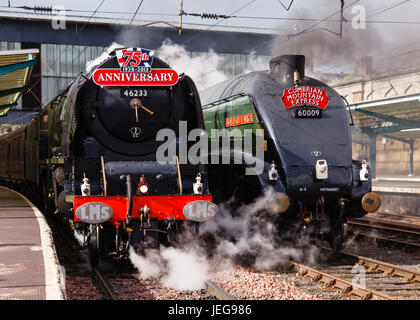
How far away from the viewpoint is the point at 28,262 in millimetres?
6395

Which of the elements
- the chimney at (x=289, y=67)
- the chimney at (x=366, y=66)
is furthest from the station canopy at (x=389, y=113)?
the chimney at (x=366, y=66)

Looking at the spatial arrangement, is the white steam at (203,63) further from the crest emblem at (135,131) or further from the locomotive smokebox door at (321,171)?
the crest emblem at (135,131)

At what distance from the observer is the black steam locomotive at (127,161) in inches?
285

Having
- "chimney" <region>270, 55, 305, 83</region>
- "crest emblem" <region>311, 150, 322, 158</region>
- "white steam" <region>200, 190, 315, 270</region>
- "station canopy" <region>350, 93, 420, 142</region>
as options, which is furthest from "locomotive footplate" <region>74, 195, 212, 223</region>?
"station canopy" <region>350, 93, 420, 142</region>

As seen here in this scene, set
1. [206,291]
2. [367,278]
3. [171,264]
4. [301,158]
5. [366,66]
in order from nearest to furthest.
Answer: [206,291] < [367,278] < [171,264] < [301,158] < [366,66]

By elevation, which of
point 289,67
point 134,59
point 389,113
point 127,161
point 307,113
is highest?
point 389,113

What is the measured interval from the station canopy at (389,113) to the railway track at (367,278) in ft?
35.5

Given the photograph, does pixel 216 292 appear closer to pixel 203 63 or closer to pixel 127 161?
pixel 127 161

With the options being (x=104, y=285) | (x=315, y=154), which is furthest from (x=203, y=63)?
(x=104, y=285)

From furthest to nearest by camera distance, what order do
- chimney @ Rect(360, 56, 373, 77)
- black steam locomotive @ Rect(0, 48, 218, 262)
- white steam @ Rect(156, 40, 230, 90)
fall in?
1. chimney @ Rect(360, 56, 373, 77)
2. white steam @ Rect(156, 40, 230, 90)
3. black steam locomotive @ Rect(0, 48, 218, 262)

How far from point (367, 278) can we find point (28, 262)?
4.39m

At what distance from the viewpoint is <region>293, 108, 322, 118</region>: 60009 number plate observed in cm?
884

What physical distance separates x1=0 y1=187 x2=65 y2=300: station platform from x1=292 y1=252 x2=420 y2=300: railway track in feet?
11.2

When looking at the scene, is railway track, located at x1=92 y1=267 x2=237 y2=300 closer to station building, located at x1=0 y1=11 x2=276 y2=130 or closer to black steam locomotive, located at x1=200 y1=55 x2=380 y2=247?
black steam locomotive, located at x1=200 y1=55 x2=380 y2=247
